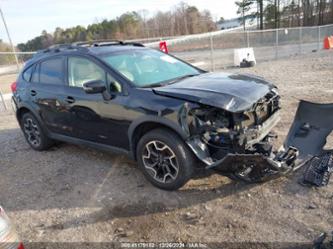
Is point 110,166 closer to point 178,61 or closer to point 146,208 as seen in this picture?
point 146,208

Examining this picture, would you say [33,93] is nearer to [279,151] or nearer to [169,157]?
[169,157]

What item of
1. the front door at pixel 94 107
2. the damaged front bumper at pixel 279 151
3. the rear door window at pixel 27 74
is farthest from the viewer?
the rear door window at pixel 27 74

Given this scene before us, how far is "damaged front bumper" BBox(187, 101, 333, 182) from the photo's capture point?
3.15 meters

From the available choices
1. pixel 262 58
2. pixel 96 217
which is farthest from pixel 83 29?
pixel 96 217

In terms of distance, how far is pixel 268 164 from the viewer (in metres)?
3.14

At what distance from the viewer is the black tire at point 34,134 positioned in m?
5.45

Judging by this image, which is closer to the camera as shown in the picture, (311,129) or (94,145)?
(311,129)

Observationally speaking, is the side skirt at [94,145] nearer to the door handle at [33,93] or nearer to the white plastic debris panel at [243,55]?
the door handle at [33,93]

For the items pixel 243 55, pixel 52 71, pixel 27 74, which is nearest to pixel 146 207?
pixel 52 71

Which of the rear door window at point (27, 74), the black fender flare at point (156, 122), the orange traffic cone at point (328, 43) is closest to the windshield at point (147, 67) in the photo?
the black fender flare at point (156, 122)

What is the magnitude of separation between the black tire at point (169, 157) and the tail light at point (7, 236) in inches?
70.4

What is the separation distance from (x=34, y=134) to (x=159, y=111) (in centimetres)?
326

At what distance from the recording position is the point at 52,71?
16.3 ft

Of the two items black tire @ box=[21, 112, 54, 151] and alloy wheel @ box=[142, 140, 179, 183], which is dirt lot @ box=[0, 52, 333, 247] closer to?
alloy wheel @ box=[142, 140, 179, 183]
